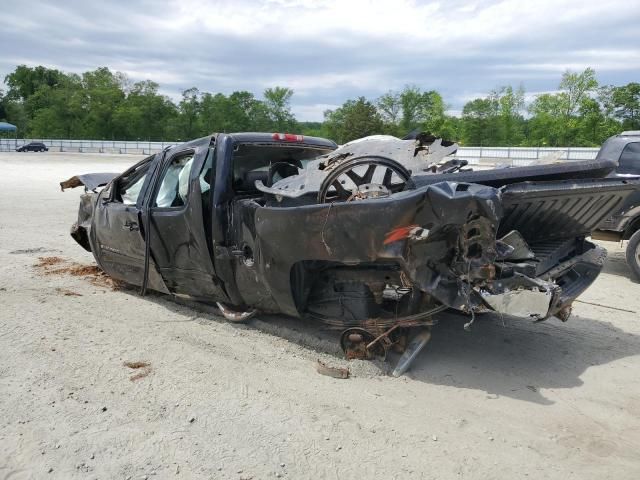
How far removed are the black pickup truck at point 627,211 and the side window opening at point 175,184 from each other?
527cm

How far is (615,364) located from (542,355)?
55 centimetres

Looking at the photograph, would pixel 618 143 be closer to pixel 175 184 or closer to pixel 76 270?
pixel 175 184

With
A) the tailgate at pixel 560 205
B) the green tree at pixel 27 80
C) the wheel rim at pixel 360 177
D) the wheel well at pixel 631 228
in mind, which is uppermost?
the green tree at pixel 27 80

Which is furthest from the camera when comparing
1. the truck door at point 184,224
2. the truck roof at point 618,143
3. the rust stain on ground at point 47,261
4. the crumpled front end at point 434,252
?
the truck roof at point 618,143

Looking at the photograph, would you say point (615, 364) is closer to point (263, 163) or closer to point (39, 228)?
point (263, 163)

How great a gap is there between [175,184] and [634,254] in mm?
6094

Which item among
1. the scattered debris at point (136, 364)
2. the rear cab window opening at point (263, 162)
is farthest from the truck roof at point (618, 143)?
the scattered debris at point (136, 364)

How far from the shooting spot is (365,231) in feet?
12.5

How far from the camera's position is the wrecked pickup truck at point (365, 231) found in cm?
374

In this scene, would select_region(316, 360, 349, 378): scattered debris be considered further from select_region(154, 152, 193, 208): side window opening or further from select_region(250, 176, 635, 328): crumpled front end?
select_region(154, 152, 193, 208): side window opening

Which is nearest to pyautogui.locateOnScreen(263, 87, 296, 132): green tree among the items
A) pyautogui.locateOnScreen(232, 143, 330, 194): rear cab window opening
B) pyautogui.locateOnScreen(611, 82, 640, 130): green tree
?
pyautogui.locateOnScreen(611, 82, 640, 130): green tree

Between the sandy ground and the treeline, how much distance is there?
146 ft

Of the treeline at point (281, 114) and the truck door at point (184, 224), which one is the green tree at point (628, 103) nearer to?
the treeline at point (281, 114)

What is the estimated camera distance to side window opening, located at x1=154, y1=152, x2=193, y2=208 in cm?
536
